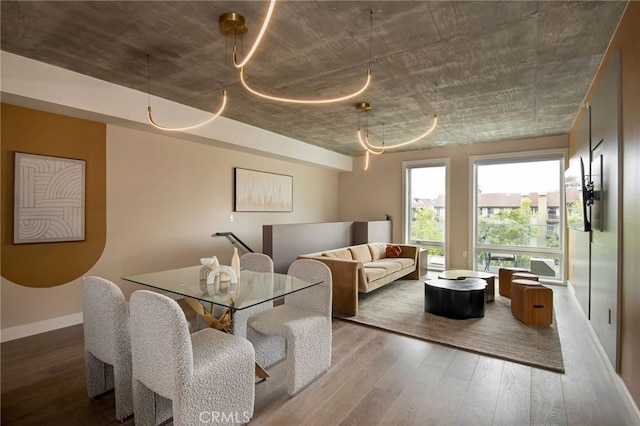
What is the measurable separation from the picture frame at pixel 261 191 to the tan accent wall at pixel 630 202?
491 cm

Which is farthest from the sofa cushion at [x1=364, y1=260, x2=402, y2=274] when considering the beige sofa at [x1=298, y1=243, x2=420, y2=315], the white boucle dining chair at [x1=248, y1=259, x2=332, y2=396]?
the white boucle dining chair at [x1=248, y1=259, x2=332, y2=396]

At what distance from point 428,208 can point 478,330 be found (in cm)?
407

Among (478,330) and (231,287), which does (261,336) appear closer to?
(231,287)

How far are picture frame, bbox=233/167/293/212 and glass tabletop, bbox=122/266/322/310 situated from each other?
9.81 feet

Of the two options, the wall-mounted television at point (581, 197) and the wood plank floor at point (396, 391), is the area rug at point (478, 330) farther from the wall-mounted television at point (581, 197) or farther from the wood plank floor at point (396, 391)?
the wall-mounted television at point (581, 197)

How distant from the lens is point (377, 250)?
637cm

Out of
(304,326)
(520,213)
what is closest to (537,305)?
(304,326)

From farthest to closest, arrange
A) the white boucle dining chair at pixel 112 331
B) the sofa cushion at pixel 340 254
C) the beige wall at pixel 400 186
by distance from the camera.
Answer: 1. the beige wall at pixel 400 186
2. the sofa cushion at pixel 340 254
3. the white boucle dining chair at pixel 112 331

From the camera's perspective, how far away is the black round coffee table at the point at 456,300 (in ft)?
13.1

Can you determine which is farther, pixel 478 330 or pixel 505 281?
pixel 505 281

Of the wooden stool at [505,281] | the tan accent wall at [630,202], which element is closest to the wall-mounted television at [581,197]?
the tan accent wall at [630,202]

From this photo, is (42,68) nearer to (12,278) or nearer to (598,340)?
(12,278)

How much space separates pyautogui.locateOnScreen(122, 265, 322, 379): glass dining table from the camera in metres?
2.09

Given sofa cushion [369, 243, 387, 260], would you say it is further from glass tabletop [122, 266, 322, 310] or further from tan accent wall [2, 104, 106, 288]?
tan accent wall [2, 104, 106, 288]
